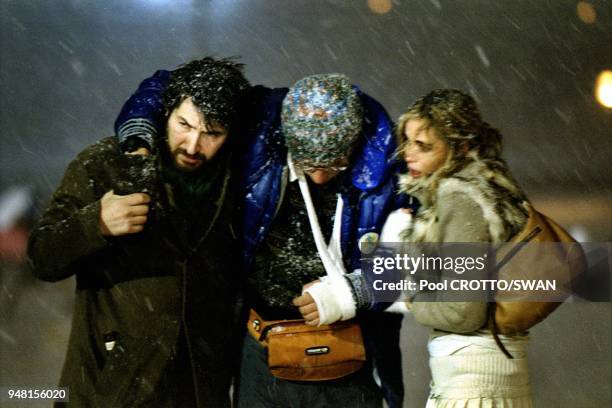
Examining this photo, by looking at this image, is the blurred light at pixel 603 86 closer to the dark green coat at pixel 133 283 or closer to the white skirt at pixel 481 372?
the white skirt at pixel 481 372

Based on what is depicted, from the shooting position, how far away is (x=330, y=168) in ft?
6.65

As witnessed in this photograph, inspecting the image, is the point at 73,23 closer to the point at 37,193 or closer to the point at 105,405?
the point at 37,193

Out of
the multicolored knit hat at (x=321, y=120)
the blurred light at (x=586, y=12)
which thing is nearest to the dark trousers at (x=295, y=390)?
the multicolored knit hat at (x=321, y=120)

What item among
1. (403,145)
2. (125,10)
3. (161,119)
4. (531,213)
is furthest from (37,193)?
(531,213)

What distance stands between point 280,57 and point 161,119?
73cm

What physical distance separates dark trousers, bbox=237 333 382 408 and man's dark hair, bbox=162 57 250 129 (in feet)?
2.21

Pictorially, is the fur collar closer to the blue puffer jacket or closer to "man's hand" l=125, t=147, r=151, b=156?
the blue puffer jacket

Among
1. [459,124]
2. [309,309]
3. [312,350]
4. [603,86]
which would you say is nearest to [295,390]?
[312,350]

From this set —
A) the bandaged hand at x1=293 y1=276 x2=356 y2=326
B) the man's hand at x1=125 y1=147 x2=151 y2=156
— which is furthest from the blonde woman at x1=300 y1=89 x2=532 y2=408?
the man's hand at x1=125 y1=147 x2=151 y2=156

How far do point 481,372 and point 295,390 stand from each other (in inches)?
22.5

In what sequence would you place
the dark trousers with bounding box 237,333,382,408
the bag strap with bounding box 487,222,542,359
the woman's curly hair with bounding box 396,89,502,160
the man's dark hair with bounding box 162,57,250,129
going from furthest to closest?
1. the dark trousers with bounding box 237,333,382,408
2. the man's dark hair with bounding box 162,57,250,129
3. the woman's curly hair with bounding box 396,89,502,160
4. the bag strap with bounding box 487,222,542,359

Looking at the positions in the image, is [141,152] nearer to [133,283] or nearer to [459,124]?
[133,283]

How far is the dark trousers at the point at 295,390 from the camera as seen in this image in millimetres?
2121

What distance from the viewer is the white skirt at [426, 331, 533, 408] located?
1.80 meters
